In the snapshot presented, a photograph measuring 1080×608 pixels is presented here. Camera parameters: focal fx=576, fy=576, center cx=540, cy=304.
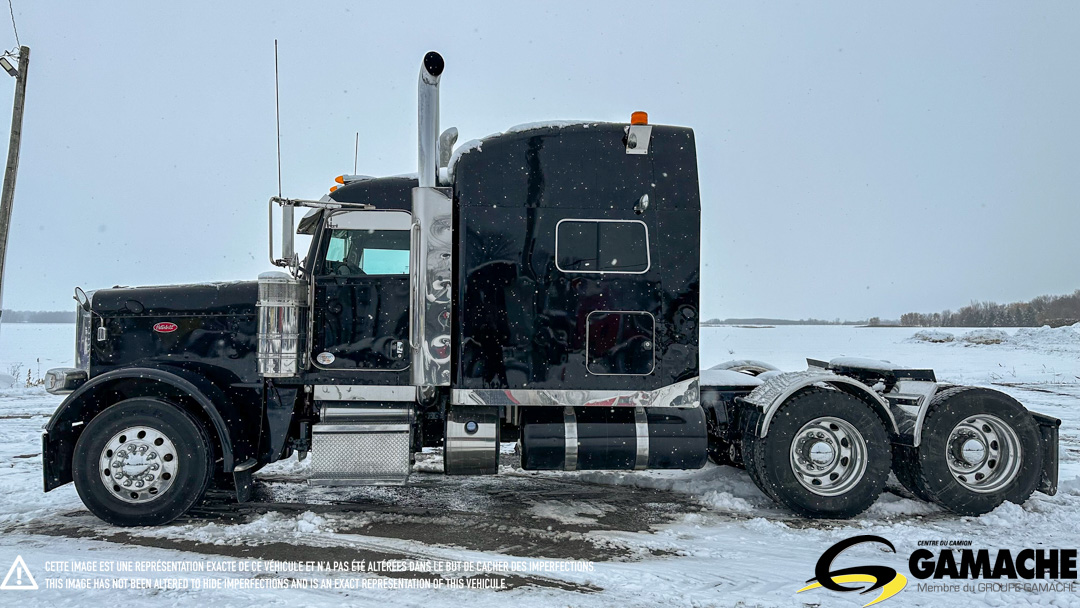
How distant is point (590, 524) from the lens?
454cm

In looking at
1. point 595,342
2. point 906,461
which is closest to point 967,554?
point 906,461

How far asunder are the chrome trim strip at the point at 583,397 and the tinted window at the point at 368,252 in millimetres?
1169

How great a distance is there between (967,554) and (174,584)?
200 inches

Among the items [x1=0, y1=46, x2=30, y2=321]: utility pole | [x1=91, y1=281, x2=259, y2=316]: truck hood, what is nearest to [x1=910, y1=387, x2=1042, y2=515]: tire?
[x1=91, y1=281, x2=259, y2=316]: truck hood

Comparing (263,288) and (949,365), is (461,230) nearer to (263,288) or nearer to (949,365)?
(263,288)

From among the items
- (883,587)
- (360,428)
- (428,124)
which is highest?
(428,124)

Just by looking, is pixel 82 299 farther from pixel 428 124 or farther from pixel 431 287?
pixel 428 124

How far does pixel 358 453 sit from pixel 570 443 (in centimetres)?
169

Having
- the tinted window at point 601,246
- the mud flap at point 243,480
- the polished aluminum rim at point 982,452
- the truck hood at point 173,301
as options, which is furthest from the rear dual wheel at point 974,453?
the truck hood at point 173,301

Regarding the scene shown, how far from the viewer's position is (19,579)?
3475 mm

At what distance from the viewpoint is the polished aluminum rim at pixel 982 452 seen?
4.81m

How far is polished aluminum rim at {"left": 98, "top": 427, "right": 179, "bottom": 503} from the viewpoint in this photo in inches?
172

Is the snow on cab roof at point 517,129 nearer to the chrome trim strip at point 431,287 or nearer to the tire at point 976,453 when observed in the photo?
the chrome trim strip at point 431,287

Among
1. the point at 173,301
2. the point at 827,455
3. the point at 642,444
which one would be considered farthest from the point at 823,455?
the point at 173,301
